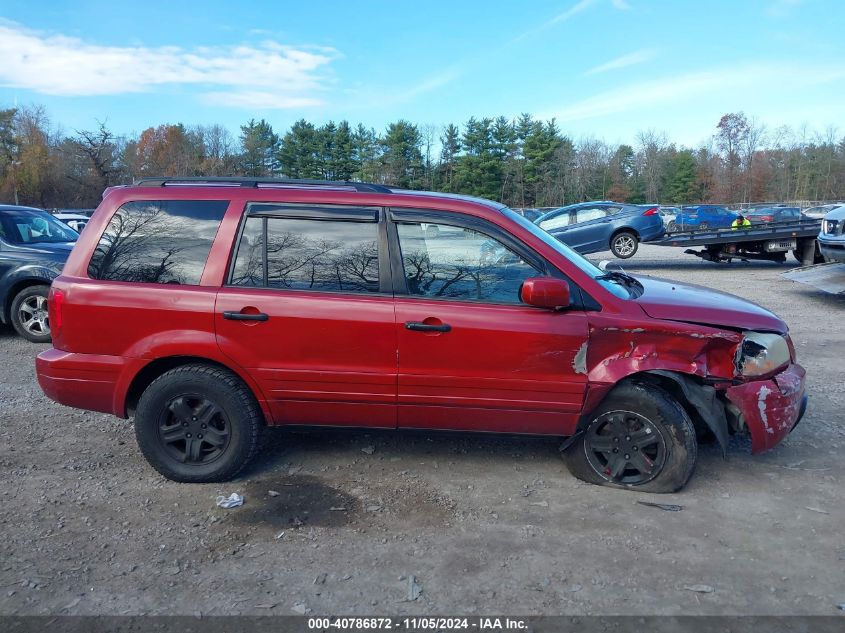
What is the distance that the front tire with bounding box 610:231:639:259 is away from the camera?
16.7m

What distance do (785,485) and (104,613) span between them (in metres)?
3.89

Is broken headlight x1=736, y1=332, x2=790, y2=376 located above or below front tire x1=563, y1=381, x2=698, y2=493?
above

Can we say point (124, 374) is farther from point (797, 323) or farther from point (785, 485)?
point (797, 323)

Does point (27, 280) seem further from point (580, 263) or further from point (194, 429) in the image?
point (580, 263)

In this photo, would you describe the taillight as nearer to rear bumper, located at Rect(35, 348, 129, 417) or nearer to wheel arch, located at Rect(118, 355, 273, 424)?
rear bumper, located at Rect(35, 348, 129, 417)

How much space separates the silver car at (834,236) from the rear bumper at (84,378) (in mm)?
10996

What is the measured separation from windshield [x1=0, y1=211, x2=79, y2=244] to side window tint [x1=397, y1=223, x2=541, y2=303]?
6.19 metres

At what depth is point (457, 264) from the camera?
3943mm

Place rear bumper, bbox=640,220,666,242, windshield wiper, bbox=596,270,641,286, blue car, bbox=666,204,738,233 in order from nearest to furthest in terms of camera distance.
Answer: windshield wiper, bbox=596,270,641,286 < rear bumper, bbox=640,220,666,242 < blue car, bbox=666,204,738,233

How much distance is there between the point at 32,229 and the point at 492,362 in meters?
7.54

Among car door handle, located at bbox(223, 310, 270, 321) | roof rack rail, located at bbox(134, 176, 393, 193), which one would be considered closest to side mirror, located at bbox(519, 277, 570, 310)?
roof rack rail, located at bbox(134, 176, 393, 193)

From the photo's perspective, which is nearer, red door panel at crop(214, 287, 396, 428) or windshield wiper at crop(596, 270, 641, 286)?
red door panel at crop(214, 287, 396, 428)

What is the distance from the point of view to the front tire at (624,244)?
1672 cm

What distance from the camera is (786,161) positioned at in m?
67.6
